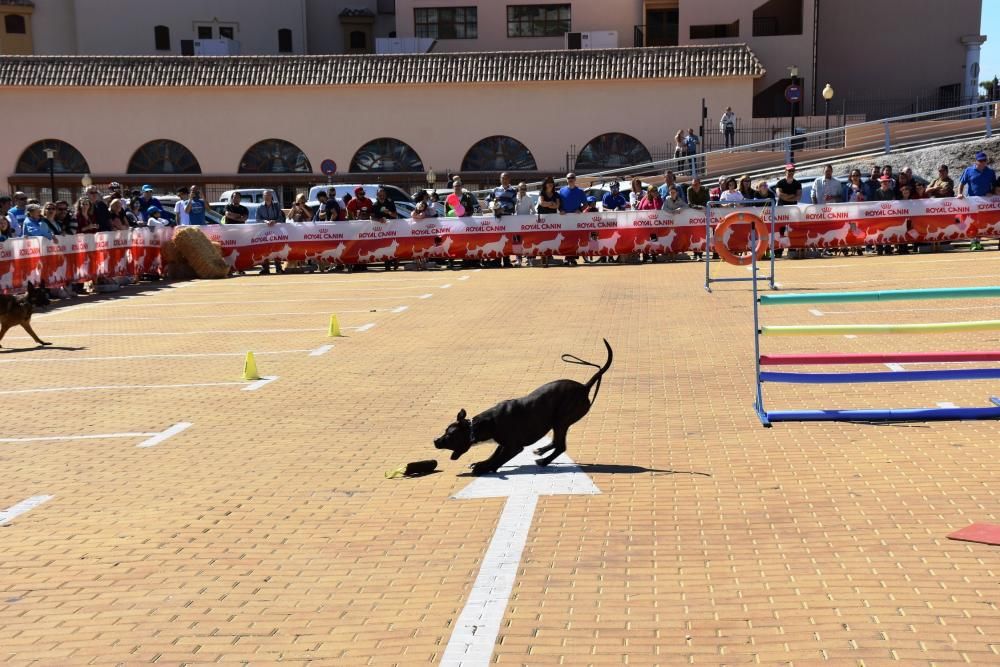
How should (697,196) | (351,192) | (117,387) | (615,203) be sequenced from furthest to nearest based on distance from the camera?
(351,192), (615,203), (697,196), (117,387)

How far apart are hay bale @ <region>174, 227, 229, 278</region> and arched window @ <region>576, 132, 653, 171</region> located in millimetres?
21628

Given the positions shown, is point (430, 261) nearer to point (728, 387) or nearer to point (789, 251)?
point (789, 251)

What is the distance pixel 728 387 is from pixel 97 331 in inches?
394

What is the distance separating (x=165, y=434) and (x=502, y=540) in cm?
420

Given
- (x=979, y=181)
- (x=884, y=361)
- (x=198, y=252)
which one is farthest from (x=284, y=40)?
(x=884, y=361)

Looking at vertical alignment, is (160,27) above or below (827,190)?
above

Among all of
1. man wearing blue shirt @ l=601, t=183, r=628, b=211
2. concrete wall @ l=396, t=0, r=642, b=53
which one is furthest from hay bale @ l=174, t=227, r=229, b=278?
concrete wall @ l=396, t=0, r=642, b=53

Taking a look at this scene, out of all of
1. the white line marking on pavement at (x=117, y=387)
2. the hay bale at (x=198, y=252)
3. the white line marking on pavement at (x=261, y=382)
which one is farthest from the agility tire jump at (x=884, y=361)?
the hay bale at (x=198, y=252)

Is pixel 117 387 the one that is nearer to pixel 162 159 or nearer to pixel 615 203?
pixel 615 203

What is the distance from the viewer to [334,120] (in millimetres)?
45188

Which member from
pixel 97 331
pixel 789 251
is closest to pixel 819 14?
pixel 789 251

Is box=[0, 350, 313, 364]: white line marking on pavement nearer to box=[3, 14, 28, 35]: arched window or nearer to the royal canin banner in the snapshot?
the royal canin banner

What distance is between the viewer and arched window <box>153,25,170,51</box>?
180 ft

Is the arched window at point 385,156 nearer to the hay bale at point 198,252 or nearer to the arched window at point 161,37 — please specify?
the arched window at point 161,37
